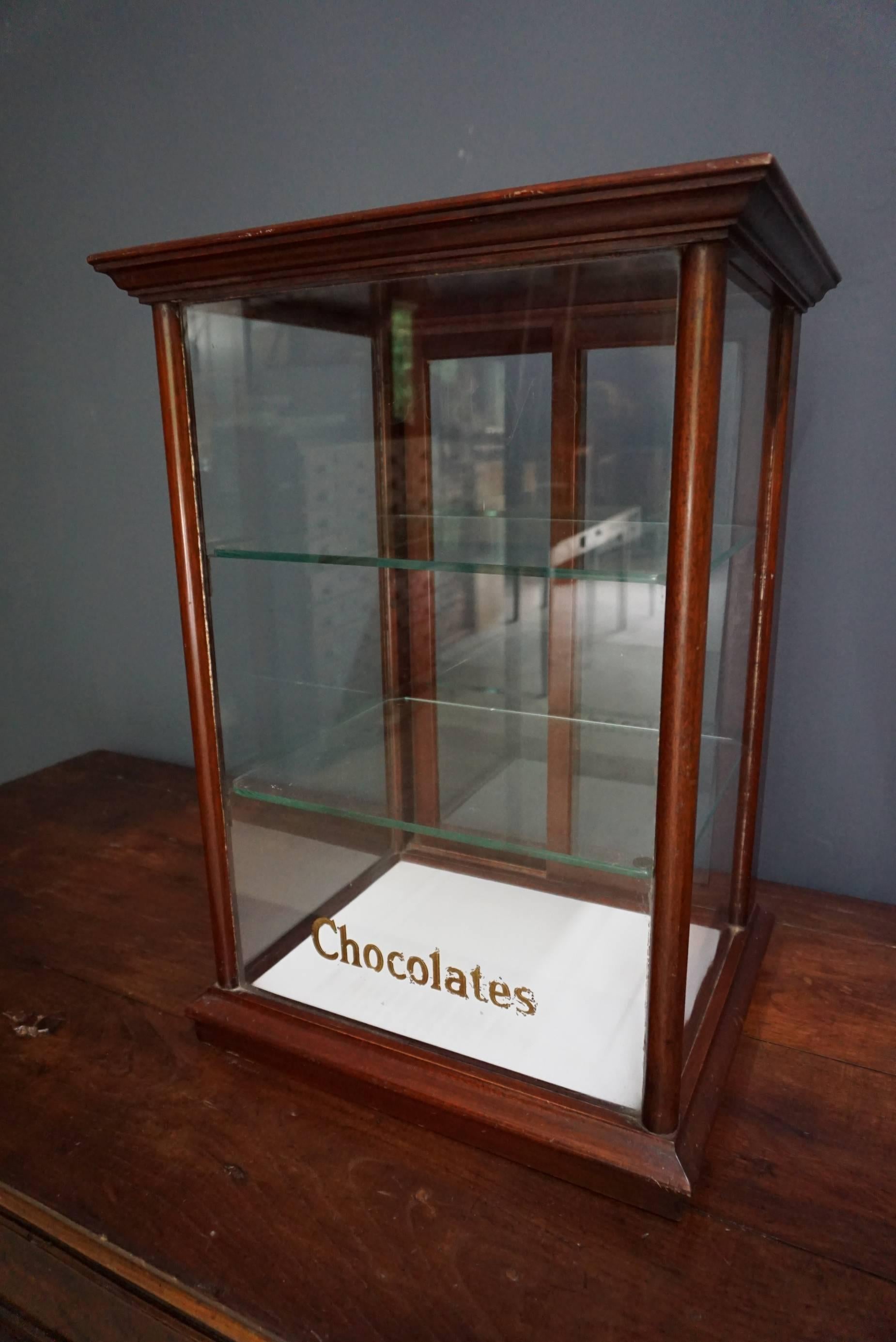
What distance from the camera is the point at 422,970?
0.76m

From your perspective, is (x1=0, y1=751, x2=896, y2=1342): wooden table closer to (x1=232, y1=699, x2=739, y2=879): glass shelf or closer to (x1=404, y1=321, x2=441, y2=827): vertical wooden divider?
(x1=232, y1=699, x2=739, y2=879): glass shelf

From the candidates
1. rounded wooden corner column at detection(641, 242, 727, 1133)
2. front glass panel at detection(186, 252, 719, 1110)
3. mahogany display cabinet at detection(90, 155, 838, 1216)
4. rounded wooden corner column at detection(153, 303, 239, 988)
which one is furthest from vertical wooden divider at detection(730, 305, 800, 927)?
rounded wooden corner column at detection(153, 303, 239, 988)

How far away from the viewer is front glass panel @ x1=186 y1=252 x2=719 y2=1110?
73cm

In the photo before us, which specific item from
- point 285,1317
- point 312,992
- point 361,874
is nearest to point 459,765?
point 361,874

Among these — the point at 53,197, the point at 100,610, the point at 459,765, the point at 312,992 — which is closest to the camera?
the point at 312,992

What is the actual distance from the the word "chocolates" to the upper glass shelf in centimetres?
34

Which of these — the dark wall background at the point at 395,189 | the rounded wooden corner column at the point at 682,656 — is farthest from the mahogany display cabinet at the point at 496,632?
the dark wall background at the point at 395,189

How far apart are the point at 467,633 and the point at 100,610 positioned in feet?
2.64

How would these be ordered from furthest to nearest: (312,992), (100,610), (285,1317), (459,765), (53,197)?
(100,610) < (53,197) < (459,765) < (312,992) < (285,1317)

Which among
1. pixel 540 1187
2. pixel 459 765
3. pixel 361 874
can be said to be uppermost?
pixel 459 765

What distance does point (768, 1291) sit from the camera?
569 millimetres

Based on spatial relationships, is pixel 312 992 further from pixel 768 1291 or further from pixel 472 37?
pixel 472 37

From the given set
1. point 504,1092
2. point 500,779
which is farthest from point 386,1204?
point 500,779

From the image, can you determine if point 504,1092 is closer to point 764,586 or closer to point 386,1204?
point 386,1204
